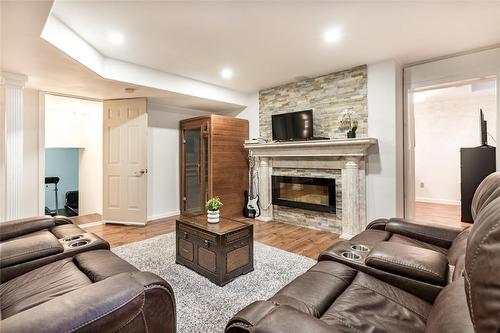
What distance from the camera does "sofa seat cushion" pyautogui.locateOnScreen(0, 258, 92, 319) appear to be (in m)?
1.14

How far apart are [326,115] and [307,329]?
3.59m

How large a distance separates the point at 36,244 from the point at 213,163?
3.04 metres

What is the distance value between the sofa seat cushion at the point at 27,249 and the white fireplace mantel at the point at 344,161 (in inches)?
126

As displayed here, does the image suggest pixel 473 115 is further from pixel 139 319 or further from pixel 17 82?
pixel 17 82

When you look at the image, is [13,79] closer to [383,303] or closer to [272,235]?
[272,235]

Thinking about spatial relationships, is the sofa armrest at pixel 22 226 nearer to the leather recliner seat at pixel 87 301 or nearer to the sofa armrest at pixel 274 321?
the leather recliner seat at pixel 87 301

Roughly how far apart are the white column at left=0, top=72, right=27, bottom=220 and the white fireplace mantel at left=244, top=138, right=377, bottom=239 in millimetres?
3401

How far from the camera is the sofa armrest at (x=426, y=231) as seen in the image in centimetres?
182

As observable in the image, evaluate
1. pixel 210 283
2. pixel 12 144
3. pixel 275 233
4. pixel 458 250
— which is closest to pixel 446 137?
pixel 275 233

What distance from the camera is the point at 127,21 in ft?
7.67


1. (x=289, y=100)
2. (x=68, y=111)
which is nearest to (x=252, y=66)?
(x=289, y=100)

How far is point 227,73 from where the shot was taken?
3807 millimetres

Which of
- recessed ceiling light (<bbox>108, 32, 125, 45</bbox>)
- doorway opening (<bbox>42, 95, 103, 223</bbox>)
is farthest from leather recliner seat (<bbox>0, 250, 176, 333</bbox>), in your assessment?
doorway opening (<bbox>42, 95, 103, 223</bbox>)

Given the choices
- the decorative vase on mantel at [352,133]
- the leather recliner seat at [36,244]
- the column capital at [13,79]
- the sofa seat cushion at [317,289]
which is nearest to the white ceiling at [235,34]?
the column capital at [13,79]
